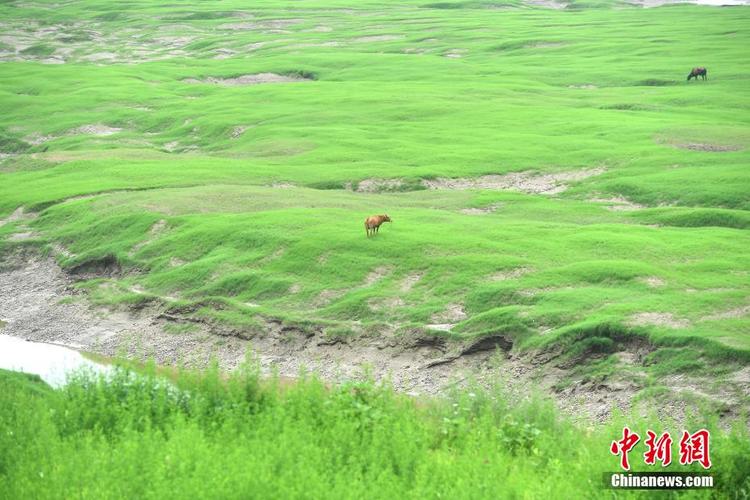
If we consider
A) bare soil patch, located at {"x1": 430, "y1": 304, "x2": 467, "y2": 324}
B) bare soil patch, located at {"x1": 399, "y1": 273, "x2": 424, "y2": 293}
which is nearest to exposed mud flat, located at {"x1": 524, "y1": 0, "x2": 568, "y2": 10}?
bare soil patch, located at {"x1": 399, "y1": 273, "x2": 424, "y2": 293}

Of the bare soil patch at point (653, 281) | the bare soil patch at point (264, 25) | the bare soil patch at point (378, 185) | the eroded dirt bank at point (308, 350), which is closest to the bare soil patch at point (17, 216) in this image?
the eroded dirt bank at point (308, 350)

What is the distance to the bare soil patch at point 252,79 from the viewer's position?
97000 millimetres

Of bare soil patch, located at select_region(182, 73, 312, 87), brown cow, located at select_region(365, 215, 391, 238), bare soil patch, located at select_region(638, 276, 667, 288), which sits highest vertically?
brown cow, located at select_region(365, 215, 391, 238)

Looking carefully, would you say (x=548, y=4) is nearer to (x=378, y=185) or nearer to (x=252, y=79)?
(x=252, y=79)

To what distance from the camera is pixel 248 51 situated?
12169 cm

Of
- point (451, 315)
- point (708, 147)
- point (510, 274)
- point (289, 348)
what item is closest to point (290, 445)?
point (289, 348)

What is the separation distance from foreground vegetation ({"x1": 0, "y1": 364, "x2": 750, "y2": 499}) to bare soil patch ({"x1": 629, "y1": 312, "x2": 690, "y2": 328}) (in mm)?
7109

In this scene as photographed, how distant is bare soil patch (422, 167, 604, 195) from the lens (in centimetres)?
5141

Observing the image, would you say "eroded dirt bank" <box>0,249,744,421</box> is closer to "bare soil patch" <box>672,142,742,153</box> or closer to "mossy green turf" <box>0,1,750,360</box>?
"mossy green turf" <box>0,1,750,360</box>

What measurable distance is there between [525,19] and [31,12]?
82.2 meters

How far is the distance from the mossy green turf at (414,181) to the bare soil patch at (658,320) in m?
0.22

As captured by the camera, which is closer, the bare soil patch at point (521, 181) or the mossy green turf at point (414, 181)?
the mossy green turf at point (414, 181)

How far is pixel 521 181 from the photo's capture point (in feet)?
173

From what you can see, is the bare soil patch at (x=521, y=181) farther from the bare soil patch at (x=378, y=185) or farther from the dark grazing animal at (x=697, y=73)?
the dark grazing animal at (x=697, y=73)
